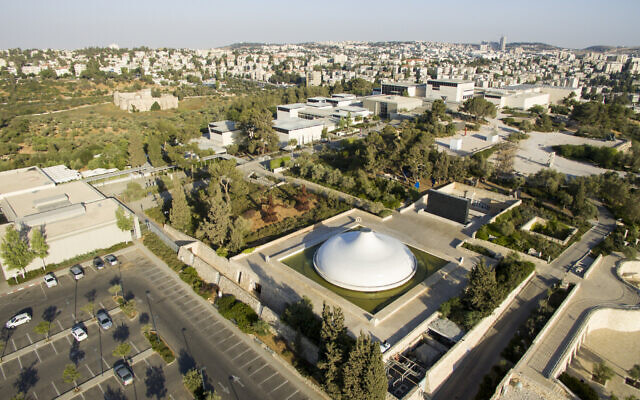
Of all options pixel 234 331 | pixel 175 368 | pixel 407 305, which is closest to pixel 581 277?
pixel 407 305

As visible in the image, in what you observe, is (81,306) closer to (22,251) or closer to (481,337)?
(22,251)

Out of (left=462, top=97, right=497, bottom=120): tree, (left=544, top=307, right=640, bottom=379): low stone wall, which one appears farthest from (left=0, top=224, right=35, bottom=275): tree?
(left=462, top=97, right=497, bottom=120): tree

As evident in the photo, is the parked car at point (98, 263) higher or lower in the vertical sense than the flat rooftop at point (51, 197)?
lower

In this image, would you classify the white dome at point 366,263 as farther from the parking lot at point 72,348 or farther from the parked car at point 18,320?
the parked car at point 18,320

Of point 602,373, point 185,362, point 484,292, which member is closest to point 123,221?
point 185,362

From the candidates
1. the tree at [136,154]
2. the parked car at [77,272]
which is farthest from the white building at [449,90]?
the parked car at [77,272]

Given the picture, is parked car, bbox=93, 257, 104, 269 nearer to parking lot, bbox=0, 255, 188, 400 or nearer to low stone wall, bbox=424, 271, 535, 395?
parking lot, bbox=0, 255, 188, 400
